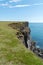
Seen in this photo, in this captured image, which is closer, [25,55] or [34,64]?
[34,64]

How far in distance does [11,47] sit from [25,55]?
4.26 m

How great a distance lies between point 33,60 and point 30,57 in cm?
107

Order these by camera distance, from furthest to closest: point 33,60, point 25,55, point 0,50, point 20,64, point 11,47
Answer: point 11,47, point 0,50, point 25,55, point 33,60, point 20,64

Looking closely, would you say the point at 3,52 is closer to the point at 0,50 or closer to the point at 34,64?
the point at 0,50

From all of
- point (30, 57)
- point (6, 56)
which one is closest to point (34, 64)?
point (30, 57)

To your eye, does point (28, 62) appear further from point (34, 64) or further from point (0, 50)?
point (0, 50)

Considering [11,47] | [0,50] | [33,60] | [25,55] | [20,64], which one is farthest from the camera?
[11,47]

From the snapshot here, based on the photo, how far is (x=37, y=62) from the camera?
20.1 meters

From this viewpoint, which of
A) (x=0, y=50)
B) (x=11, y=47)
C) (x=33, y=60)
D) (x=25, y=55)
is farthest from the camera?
(x=11, y=47)

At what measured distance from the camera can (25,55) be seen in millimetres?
22328

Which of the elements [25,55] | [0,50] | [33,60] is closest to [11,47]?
[0,50]

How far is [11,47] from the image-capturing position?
26.1 m

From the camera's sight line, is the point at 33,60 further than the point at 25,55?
No

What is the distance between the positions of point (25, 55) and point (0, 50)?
3.83 meters
